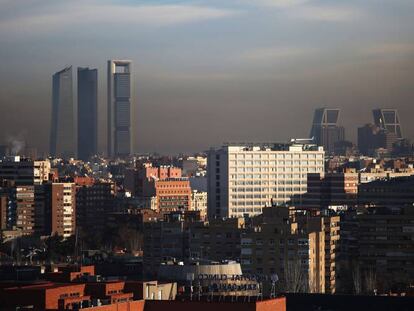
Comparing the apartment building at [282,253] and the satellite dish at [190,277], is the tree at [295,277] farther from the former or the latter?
the satellite dish at [190,277]

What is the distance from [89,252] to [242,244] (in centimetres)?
1189

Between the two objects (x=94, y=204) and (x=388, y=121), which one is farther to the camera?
(x=388, y=121)

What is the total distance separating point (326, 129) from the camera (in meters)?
176

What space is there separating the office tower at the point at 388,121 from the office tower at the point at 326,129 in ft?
14.7

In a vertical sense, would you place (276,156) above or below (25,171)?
above

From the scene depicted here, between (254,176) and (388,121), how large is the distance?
74478 millimetres

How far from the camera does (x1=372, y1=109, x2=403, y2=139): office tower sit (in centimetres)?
16569

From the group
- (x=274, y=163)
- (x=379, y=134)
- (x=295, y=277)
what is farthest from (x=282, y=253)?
(x=379, y=134)

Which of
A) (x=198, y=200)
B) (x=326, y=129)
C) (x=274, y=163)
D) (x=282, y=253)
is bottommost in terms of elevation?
(x=282, y=253)

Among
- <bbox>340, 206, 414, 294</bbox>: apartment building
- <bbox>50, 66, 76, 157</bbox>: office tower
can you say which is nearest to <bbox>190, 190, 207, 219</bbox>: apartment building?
<bbox>340, 206, 414, 294</bbox>: apartment building

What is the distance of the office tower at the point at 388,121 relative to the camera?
165688 millimetres

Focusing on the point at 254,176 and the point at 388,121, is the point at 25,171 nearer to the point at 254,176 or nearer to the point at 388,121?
the point at 254,176

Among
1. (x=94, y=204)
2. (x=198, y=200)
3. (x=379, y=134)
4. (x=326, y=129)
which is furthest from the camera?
(x=326, y=129)

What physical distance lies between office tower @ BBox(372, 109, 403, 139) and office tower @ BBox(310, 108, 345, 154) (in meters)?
4.48
